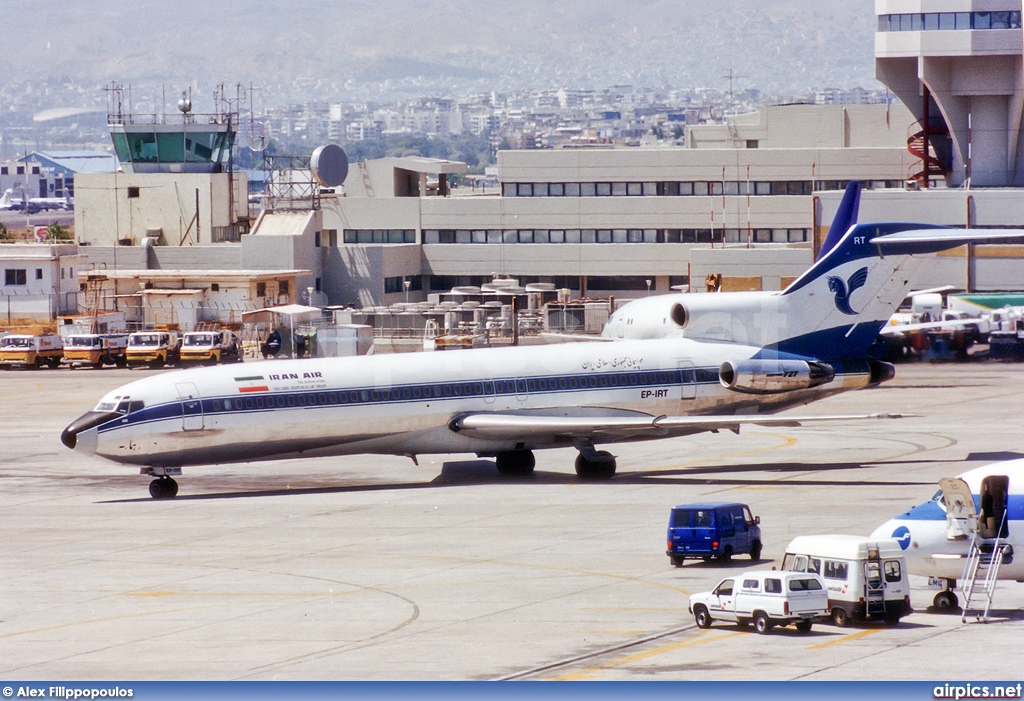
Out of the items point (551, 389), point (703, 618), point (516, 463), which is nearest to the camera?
point (703, 618)

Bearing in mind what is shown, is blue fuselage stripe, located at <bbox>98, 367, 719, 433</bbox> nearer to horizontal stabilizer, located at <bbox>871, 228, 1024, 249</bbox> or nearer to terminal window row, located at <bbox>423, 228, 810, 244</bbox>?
horizontal stabilizer, located at <bbox>871, 228, 1024, 249</bbox>

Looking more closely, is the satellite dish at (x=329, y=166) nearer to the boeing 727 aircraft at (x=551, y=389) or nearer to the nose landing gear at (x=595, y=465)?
the boeing 727 aircraft at (x=551, y=389)

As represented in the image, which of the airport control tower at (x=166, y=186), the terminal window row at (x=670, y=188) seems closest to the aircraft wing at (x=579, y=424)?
the terminal window row at (x=670, y=188)

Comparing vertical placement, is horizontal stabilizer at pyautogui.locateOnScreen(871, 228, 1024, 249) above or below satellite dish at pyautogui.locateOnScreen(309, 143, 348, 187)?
below

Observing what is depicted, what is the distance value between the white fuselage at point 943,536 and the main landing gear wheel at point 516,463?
19.1 meters

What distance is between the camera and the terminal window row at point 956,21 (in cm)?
9138

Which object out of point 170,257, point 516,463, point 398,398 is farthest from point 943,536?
point 170,257

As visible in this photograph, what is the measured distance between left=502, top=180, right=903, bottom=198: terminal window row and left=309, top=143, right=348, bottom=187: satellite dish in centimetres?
1242

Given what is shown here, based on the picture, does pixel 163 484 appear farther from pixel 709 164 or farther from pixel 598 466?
pixel 709 164

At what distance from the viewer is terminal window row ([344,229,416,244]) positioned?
11369 centimetres

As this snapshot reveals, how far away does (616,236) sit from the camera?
111 metres

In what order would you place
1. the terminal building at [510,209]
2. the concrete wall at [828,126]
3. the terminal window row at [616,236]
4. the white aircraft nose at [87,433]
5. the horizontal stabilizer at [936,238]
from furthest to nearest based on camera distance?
the concrete wall at [828,126]
the terminal window row at [616,236]
the terminal building at [510,209]
the horizontal stabilizer at [936,238]
the white aircraft nose at [87,433]

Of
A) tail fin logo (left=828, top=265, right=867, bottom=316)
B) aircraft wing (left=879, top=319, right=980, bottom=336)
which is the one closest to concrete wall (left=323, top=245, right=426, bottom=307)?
aircraft wing (left=879, top=319, right=980, bottom=336)

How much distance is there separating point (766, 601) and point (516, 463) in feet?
A: 69.9
